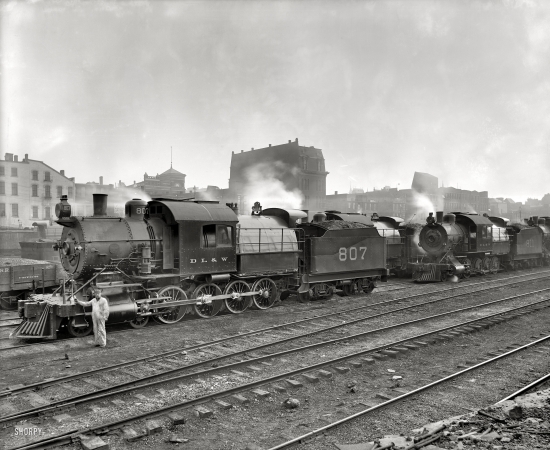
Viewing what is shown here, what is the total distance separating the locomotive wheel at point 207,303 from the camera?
13419 mm

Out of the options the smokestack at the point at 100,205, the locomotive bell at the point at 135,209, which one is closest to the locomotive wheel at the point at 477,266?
the locomotive bell at the point at 135,209

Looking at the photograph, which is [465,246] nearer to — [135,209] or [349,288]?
[349,288]

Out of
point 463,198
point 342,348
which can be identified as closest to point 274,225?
point 342,348

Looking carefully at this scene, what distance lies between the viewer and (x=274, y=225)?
53.6 ft

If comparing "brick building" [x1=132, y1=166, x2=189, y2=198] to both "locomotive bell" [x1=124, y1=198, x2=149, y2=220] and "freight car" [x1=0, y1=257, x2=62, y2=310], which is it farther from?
"locomotive bell" [x1=124, y1=198, x2=149, y2=220]

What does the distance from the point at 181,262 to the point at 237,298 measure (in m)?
2.36

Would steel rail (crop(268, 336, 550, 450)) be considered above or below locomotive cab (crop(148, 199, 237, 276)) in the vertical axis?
below

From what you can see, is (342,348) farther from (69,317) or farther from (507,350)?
(69,317)

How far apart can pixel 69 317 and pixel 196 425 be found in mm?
6217

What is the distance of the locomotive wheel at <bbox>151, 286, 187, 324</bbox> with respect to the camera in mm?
12672

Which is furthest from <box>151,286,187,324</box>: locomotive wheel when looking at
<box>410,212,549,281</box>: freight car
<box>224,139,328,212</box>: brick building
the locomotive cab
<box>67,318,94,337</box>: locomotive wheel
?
<box>224,139,328,212</box>: brick building

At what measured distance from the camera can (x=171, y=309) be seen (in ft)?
42.5

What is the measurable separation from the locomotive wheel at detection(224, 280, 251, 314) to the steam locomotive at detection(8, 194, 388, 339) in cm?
3

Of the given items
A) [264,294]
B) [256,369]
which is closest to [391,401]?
[256,369]
